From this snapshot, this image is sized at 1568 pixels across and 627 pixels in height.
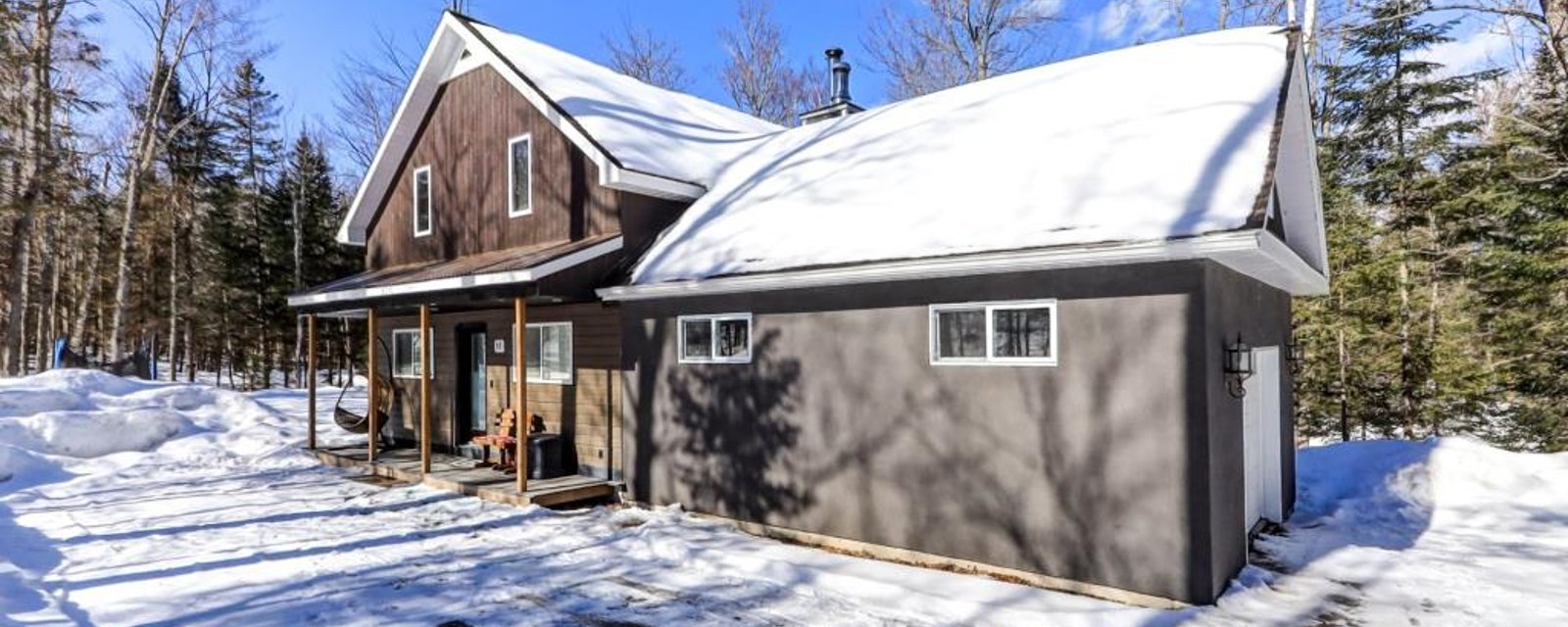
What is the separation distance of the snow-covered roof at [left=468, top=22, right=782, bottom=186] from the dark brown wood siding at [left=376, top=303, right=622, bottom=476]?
2.08m

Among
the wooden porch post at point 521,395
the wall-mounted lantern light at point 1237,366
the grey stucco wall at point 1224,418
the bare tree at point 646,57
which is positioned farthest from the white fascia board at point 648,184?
the bare tree at point 646,57

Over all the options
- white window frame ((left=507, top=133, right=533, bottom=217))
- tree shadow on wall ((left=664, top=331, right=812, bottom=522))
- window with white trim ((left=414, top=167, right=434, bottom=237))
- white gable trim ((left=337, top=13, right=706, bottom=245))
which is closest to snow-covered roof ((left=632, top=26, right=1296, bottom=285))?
white gable trim ((left=337, top=13, right=706, bottom=245))

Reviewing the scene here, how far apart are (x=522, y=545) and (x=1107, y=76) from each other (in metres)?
7.31

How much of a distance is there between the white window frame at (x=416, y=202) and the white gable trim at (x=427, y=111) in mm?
605

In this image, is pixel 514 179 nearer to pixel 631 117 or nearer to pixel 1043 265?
pixel 631 117

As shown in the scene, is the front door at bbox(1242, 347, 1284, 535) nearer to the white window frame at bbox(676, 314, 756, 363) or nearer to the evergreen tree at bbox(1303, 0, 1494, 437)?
the white window frame at bbox(676, 314, 756, 363)

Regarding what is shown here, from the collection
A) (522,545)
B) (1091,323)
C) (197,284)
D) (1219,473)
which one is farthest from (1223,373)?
(197,284)

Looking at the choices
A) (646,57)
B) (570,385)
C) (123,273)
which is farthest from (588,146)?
(646,57)

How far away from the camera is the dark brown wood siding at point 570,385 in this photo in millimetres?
8680

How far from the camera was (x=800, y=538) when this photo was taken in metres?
6.80

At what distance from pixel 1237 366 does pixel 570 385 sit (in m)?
7.08

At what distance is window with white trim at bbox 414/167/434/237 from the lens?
11.7 metres

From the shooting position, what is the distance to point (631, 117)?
411 inches

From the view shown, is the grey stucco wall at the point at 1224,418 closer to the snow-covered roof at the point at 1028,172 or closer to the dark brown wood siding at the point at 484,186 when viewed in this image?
the snow-covered roof at the point at 1028,172
